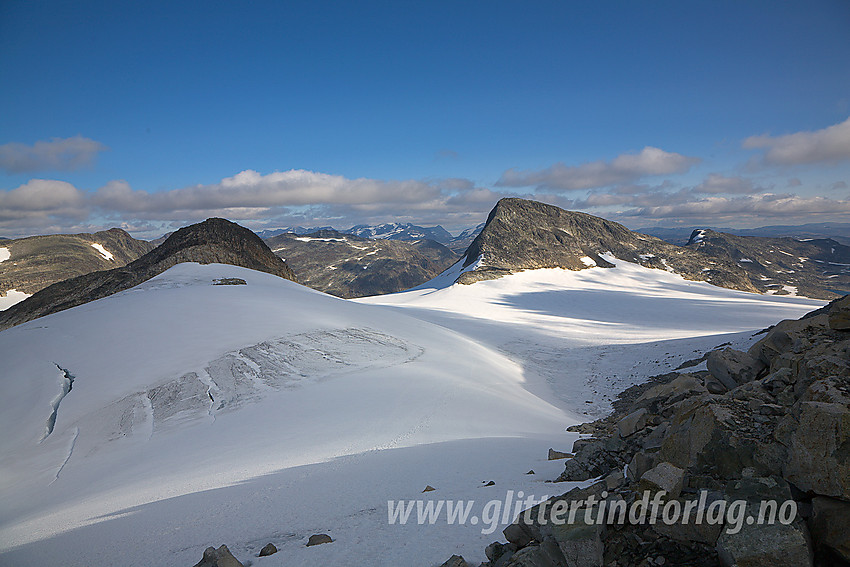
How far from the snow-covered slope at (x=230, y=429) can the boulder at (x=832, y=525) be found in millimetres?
3102

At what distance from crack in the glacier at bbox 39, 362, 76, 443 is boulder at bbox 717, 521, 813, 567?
47.7 feet

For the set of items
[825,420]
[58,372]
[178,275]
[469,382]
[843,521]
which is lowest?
[469,382]

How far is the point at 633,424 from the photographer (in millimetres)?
7094

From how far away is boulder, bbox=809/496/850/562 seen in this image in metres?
2.99

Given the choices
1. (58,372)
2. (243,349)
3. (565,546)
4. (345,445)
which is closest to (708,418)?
(565,546)

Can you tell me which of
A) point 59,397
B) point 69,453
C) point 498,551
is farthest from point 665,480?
point 59,397

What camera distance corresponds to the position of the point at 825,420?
3.40 m

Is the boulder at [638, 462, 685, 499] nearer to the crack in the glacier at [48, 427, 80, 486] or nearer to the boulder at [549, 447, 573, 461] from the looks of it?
the boulder at [549, 447, 573, 461]

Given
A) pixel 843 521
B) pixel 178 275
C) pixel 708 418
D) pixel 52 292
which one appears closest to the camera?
pixel 843 521

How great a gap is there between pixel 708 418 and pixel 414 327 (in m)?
21.2

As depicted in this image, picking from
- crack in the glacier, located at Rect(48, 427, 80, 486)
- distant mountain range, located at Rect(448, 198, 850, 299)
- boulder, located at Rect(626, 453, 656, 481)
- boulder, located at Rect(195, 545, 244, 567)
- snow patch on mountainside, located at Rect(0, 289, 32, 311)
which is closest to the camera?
boulder, located at Rect(195, 545, 244, 567)

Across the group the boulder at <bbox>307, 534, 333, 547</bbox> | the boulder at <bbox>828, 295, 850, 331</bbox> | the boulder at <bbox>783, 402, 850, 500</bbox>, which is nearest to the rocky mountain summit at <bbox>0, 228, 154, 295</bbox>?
the boulder at <bbox>307, 534, 333, 547</bbox>

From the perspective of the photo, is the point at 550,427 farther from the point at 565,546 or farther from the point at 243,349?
the point at 243,349

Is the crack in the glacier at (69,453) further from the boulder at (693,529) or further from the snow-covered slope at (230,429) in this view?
the boulder at (693,529)
